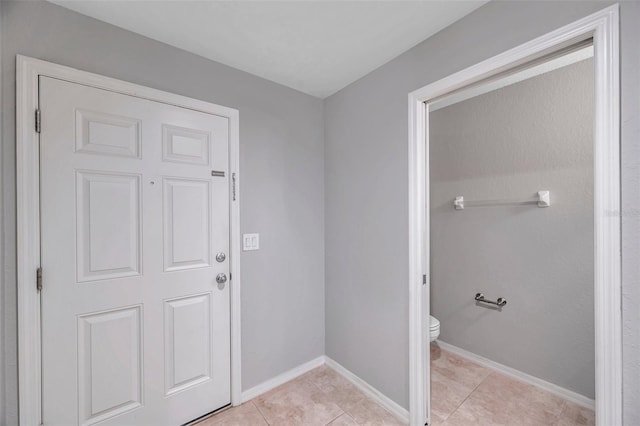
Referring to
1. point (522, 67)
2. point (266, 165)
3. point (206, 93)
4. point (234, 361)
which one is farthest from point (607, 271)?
point (206, 93)

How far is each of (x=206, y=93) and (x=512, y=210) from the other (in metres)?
2.48

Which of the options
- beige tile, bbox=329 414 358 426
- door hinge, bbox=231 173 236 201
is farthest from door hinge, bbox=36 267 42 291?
beige tile, bbox=329 414 358 426

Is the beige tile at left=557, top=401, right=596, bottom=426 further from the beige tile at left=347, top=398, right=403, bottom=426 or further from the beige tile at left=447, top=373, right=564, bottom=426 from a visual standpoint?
the beige tile at left=347, top=398, right=403, bottom=426

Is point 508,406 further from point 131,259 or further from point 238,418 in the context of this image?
point 131,259

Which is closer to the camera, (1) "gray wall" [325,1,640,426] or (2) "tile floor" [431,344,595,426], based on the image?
(1) "gray wall" [325,1,640,426]

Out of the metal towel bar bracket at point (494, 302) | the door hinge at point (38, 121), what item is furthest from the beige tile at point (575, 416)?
the door hinge at point (38, 121)

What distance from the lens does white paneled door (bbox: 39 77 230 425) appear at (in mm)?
1257

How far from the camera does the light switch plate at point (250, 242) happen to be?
6.06ft

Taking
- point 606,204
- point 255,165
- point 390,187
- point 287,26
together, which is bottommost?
point 606,204

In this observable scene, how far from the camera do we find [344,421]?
1.63m

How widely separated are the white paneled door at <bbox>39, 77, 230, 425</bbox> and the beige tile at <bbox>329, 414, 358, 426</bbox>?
748 mm

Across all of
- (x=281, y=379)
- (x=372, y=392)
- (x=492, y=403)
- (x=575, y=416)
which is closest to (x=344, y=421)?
(x=372, y=392)

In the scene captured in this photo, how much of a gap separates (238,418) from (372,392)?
3.03ft

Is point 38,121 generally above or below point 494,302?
above
